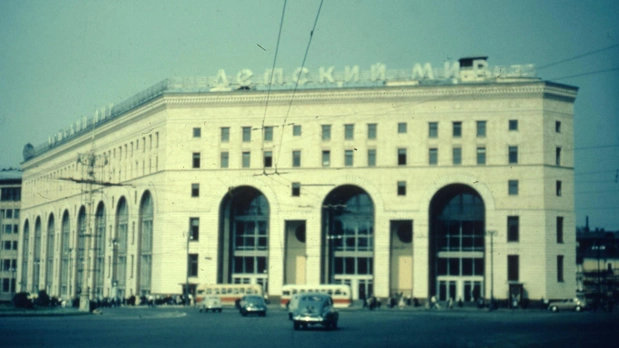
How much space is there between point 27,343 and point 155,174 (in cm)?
5766

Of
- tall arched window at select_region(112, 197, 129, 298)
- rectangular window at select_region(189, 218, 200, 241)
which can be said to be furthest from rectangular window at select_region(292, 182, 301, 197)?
tall arched window at select_region(112, 197, 129, 298)

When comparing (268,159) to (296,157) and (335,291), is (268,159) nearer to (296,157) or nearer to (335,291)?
(296,157)

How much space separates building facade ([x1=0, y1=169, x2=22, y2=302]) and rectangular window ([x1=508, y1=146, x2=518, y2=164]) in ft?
A: 188

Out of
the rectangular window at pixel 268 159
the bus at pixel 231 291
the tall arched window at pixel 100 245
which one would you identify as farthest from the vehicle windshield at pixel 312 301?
the tall arched window at pixel 100 245

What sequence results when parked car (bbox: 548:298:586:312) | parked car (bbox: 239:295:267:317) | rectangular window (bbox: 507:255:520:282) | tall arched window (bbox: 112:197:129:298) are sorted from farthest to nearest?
1. tall arched window (bbox: 112:197:129:298)
2. rectangular window (bbox: 507:255:520:282)
3. parked car (bbox: 548:298:586:312)
4. parked car (bbox: 239:295:267:317)

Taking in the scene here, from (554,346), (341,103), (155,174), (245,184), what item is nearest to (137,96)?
(155,174)

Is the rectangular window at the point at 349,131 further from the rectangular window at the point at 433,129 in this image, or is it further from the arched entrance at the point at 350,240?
the rectangular window at the point at 433,129

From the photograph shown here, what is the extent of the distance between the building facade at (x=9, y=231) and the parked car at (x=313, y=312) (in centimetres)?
7674

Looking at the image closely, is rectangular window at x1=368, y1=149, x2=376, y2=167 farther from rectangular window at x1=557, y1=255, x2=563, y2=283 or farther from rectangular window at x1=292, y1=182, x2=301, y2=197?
rectangular window at x1=557, y1=255, x2=563, y2=283

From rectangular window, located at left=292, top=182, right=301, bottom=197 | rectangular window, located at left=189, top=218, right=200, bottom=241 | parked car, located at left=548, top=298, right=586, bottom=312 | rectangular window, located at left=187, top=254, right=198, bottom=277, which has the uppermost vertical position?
rectangular window, located at left=292, top=182, right=301, bottom=197

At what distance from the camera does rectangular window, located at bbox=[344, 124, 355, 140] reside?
3014 inches

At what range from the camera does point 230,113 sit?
7875 centimetres

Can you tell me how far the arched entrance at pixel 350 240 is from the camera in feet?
255

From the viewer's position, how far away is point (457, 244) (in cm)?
7662
